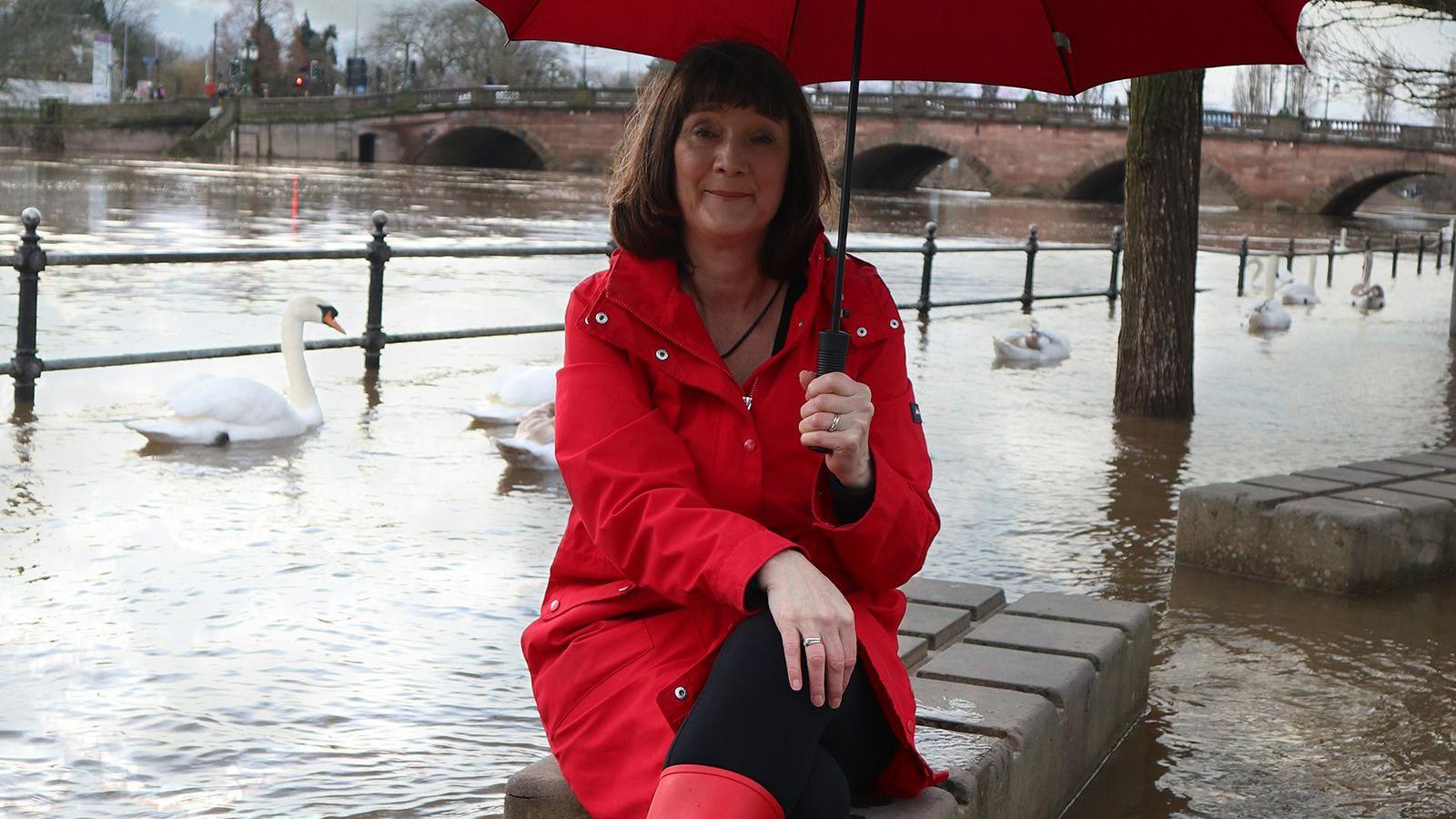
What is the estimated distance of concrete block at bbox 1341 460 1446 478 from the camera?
536cm

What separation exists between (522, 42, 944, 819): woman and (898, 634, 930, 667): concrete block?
2.72 feet

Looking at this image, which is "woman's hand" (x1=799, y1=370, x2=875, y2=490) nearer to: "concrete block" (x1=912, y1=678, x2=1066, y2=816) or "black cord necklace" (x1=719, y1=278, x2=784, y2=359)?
"black cord necklace" (x1=719, y1=278, x2=784, y2=359)

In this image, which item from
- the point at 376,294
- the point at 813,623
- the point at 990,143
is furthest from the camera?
the point at 990,143

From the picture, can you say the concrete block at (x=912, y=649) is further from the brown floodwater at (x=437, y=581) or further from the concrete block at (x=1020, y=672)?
the brown floodwater at (x=437, y=581)

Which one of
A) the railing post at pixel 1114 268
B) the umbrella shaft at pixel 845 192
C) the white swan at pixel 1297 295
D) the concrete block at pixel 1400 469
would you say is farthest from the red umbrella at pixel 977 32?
the white swan at pixel 1297 295

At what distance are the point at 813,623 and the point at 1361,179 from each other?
181 ft

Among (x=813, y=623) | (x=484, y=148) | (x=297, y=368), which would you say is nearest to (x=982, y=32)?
(x=813, y=623)

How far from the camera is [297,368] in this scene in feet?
22.7

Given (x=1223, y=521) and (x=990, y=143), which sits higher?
(x=990, y=143)

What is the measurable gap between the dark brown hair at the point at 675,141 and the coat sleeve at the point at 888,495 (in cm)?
17

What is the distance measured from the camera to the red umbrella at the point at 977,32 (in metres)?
2.85

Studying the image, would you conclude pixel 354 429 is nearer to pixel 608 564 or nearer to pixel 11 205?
pixel 608 564

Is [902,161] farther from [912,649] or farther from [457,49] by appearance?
[912,649]

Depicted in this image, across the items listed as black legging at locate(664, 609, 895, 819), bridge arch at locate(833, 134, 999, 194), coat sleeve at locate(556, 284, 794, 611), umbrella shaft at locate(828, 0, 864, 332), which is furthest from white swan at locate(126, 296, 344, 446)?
bridge arch at locate(833, 134, 999, 194)
